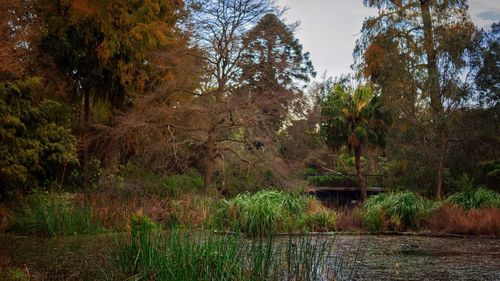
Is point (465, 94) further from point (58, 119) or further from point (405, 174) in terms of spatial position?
point (58, 119)

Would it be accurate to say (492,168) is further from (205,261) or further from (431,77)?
(205,261)

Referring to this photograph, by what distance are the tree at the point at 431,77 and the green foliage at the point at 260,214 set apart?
8.46 metres

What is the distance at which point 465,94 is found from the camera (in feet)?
74.6

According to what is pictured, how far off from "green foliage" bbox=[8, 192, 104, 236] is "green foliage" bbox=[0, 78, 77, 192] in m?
1.24

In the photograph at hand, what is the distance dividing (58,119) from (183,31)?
23.0ft

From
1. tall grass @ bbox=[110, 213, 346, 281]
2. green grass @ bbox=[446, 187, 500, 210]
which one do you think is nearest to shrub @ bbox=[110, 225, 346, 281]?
tall grass @ bbox=[110, 213, 346, 281]

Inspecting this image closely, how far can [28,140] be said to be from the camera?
603 inches

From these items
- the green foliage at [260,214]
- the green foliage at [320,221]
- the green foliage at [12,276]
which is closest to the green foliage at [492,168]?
the green foliage at [320,221]

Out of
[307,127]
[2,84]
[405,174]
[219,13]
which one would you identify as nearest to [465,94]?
[405,174]

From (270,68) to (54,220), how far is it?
37.2 ft

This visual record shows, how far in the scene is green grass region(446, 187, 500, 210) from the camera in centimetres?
1650

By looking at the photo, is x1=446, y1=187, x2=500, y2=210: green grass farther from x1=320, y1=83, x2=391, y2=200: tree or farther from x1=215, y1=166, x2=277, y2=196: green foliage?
x1=320, y1=83, x2=391, y2=200: tree

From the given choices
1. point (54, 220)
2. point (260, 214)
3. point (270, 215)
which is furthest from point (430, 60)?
point (54, 220)

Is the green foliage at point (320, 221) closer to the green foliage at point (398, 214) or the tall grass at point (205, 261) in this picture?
the green foliage at point (398, 214)
